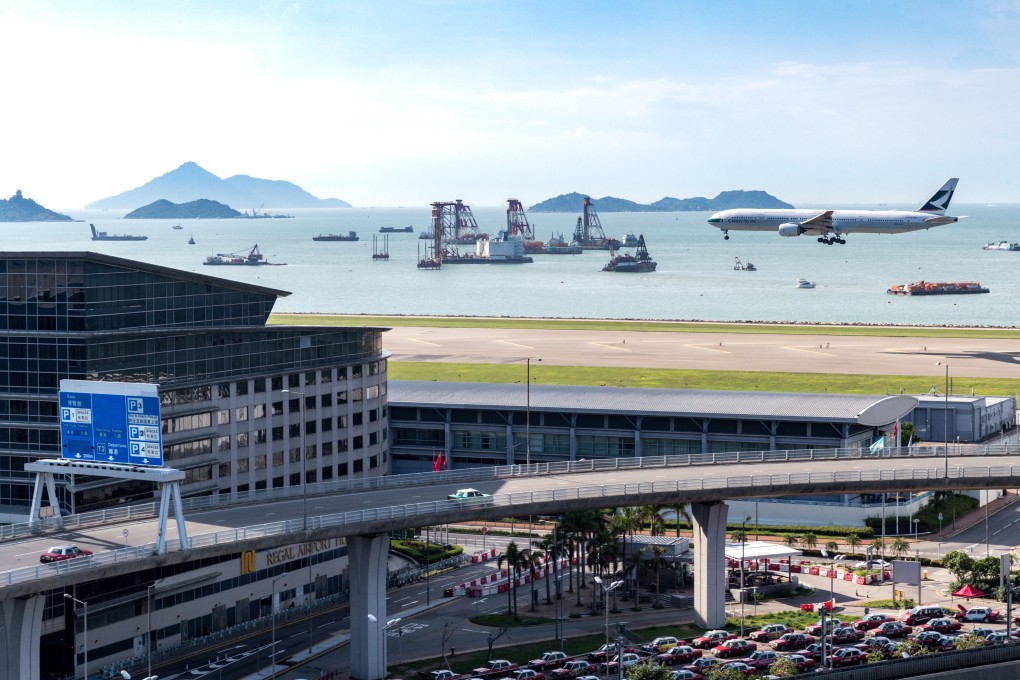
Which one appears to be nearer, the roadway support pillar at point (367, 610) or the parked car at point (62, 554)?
the parked car at point (62, 554)

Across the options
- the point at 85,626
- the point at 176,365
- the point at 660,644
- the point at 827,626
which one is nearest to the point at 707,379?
the point at 827,626

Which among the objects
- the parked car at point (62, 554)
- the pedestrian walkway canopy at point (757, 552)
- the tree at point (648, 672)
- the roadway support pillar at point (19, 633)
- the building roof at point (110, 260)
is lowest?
the pedestrian walkway canopy at point (757, 552)

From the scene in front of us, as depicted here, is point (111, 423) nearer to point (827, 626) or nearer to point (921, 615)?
point (827, 626)

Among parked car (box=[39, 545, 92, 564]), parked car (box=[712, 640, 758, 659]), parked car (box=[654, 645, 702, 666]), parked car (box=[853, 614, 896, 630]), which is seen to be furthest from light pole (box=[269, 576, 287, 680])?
parked car (box=[853, 614, 896, 630])

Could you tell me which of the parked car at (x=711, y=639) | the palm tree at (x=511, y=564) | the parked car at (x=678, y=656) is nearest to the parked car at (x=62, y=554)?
the palm tree at (x=511, y=564)

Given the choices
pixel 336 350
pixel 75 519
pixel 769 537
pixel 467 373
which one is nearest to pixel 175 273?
pixel 336 350

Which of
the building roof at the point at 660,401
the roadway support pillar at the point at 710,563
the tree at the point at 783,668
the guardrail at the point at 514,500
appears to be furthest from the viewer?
the building roof at the point at 660,401

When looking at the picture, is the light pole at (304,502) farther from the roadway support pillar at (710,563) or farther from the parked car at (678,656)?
the roadway support pillar at (710,563)

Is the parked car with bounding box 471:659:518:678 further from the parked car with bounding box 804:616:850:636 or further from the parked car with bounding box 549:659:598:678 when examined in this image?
the parked car with bounding box 804:616:850:636
